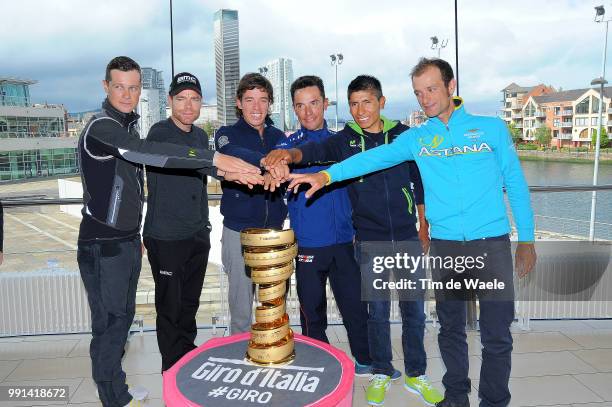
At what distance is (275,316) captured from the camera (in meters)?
1.72

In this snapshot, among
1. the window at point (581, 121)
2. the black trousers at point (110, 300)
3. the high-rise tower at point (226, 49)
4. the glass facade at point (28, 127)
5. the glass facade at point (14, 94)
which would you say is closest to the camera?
the black trousers at point (110, 300)

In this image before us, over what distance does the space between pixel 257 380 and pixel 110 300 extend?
108 cm

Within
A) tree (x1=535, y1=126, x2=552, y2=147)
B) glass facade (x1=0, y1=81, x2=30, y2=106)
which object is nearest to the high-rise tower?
glass facade (x1=0, y1=81, x2=30, y2=106)

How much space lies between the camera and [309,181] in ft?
7.00

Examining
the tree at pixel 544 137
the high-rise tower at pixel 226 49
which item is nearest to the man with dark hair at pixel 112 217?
the high-rise tower at pixel 226 49

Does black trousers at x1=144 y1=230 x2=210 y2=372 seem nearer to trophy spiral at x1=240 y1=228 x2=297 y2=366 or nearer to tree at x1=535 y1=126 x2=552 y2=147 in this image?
trophy spiral at x1=240 y1=228 x2=297 y2=366

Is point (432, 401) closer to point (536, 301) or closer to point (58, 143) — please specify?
point (536, 301)

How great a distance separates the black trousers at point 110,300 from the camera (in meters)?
2.23

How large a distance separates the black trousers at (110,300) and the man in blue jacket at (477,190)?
3.40 feet

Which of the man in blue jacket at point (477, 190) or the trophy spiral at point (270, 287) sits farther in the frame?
the man in blue jacket at point (477, 190)

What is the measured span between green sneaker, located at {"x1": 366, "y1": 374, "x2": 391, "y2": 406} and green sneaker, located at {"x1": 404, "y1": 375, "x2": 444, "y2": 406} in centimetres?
15

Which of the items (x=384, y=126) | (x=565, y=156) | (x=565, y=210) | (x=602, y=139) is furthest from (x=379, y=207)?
(x=602, y=139)

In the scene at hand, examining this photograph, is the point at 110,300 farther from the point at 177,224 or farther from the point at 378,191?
the point at 378,191

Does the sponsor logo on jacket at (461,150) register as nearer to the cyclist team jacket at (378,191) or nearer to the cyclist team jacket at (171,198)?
the cyclist team jacket at (378,191)
